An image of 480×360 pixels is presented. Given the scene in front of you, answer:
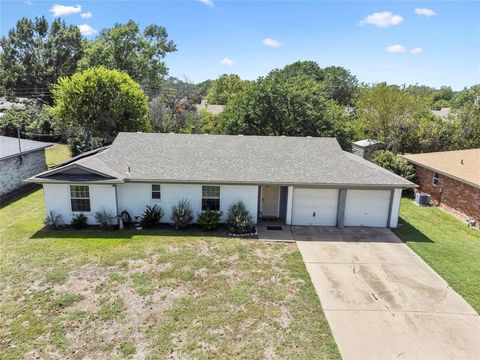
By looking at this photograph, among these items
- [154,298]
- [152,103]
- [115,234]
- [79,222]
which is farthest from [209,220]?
[152,103]

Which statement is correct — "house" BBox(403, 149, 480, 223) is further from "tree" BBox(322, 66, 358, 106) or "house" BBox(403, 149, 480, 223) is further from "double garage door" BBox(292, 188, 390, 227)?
"tree" BBox(322, 66, 358, 106)

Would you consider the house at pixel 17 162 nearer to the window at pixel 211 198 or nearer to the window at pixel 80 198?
the window at pixel 80 198

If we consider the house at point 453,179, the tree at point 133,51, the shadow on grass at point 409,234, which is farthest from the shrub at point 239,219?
the tree at point 133,51

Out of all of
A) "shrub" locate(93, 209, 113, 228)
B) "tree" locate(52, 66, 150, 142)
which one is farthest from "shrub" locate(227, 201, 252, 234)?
"tree" locate(52, 66, 150, 142)

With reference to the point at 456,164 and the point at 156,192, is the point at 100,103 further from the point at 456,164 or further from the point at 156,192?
the point at 456,164

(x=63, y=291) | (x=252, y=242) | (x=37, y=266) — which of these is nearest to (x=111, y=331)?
(x=63, y=291)

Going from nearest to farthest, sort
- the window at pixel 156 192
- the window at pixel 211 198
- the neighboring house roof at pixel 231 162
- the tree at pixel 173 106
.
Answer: the neighboring house roof at pixel 231 162 < the window at pixel 156 192 < the window at pixel 211 198 < the tree at pixel 173 106
